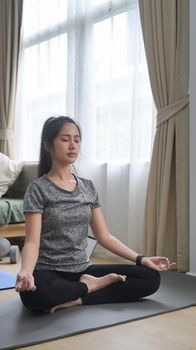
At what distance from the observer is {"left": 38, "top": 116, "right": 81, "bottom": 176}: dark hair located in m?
2.00

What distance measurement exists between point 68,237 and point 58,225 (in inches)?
2.5

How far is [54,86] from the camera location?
160 inches

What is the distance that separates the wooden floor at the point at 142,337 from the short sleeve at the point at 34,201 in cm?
53

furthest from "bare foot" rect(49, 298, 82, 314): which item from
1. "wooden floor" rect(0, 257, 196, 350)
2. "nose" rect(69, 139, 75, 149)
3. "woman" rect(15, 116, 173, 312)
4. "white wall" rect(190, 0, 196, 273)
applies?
"white wall" rect(190, 0, 196, 273)

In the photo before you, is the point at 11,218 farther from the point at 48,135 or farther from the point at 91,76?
the point at 48,135

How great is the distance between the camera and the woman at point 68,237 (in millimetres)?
1933

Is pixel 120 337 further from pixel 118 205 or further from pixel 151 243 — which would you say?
pixel 118 205

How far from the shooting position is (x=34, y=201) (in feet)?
6.37

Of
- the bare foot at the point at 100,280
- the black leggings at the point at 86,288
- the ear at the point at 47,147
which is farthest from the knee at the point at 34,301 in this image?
the ear at the point at 47,147

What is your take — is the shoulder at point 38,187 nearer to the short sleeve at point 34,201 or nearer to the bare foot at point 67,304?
the short sleeve at point 34,201

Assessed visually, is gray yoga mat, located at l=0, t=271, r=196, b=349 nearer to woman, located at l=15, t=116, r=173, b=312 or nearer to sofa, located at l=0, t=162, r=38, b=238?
woman, located at l=15, t=116, r=173, b=312

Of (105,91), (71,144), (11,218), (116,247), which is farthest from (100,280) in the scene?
(105,91)

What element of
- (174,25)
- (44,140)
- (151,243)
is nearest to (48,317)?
(44,140)

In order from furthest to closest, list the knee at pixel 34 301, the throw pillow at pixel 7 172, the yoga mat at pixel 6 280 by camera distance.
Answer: the throw pillow at pixel 7 172 → the yoga mat at pixel 6 280 → the knee at pixel 34 301
